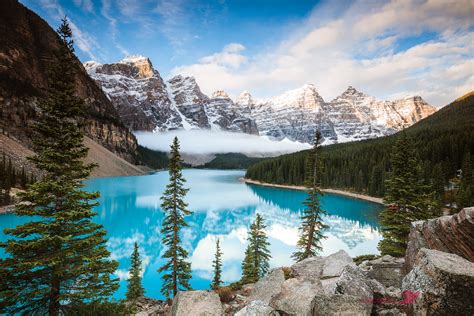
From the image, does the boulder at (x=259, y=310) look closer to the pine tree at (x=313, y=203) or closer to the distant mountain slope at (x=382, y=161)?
the pine tree at (x=313, y=203)

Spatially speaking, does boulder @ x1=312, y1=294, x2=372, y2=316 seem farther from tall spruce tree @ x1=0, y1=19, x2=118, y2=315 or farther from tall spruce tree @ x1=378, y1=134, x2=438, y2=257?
tall spruce tree @ x1=378, y1=134, x2=438, y2=257

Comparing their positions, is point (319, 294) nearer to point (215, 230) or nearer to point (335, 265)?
point (335, 265)

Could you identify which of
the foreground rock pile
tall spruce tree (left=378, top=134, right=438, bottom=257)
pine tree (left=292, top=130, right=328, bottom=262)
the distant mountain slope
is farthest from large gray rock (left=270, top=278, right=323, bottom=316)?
the distant mountain slope

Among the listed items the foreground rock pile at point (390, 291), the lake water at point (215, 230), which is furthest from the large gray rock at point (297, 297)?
the lake water at point (215, 230)

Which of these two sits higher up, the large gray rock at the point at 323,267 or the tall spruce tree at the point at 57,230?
the tall spruce tree at the point at 57,230

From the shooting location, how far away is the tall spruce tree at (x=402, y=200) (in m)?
21.8

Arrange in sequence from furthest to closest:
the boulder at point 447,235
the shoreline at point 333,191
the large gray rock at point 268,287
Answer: the shoreline at point 333,191, the large gray rock at point 268,287, the boulder at point 447,235

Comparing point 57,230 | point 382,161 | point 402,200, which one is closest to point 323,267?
point 402,200

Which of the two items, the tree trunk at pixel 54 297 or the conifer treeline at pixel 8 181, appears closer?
the tree trunk at pixel 54 297

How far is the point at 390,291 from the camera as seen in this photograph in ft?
27.6

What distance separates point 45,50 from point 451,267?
21831cm

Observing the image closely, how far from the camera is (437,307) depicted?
4.74 metres

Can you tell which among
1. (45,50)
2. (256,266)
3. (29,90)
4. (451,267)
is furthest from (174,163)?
(45,50)

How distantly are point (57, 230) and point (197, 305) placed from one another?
20.6 feet
